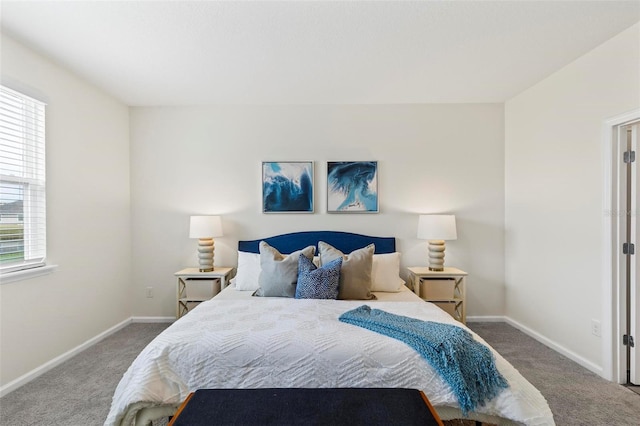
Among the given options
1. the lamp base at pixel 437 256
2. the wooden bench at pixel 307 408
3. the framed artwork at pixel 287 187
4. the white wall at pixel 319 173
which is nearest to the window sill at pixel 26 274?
the white wall at pixel 319 173

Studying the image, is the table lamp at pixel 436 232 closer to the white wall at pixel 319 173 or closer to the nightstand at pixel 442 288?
the nightstand at pixel 442 288

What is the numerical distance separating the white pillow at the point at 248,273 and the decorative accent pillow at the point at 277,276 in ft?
0.65

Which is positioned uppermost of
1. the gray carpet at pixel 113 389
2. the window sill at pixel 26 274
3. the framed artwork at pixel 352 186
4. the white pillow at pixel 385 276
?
the framed artwork at pixel 352 186

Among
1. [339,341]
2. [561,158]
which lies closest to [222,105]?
[339,341]

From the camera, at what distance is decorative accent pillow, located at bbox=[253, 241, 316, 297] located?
8.77ft

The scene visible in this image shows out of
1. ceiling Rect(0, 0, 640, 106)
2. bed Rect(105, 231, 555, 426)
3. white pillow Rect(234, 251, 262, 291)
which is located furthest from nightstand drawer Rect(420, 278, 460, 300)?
ceiling Rect(0, 0, 640, 106)

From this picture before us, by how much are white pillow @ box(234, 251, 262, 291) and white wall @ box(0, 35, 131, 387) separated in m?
1.52

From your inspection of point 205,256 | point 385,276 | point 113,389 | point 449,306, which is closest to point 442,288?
point 449,306

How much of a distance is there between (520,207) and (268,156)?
9.81 ft

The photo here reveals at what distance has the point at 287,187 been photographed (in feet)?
12.0

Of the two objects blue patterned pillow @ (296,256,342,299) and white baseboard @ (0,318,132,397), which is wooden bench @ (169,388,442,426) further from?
white baseboard @ (0,318,132,397)

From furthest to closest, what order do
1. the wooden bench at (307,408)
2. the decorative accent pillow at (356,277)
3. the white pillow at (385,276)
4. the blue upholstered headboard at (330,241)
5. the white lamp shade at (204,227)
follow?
the blue upholstered headboard at (330,241) → the white lamp shade at (204,227) → the white pillow at (385,276) → the decorative accent pillow at (356,277) → the wooden bench at (307,408)

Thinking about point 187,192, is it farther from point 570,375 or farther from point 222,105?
point 570,375

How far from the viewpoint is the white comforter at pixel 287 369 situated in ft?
5.09
